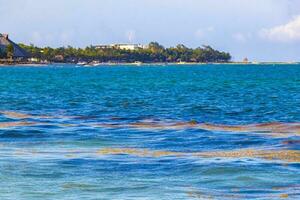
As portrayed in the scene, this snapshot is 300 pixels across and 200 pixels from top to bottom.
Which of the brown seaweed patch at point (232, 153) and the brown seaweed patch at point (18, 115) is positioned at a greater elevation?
the brown seaweed patch at point (232, 153)

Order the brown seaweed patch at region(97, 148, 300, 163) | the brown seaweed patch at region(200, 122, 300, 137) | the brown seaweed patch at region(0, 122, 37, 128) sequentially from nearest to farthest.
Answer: the brown seaweed patch at region(97, 148, 300, 163) → the brown seaweed patch at region(200, 122, 300, 137) → the brown seaweed patch at region(0, 122, 37, 128)

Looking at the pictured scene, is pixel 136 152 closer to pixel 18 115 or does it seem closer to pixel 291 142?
pixel 291 142

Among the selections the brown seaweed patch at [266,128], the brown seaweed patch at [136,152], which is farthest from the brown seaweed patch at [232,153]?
the brown seaweed patch at [266,128]

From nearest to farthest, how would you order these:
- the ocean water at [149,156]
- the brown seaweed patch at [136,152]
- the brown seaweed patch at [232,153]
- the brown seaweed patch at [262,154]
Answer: the ocean water at [149,156] → the brown seaweed patch at [262,154] → the brown seaweed patch at [232,153] → the brown seaweed patch at [136,152]

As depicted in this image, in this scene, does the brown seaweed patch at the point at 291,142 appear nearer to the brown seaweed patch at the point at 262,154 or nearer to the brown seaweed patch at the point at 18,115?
the brown seaweed patch at the point at 262,154

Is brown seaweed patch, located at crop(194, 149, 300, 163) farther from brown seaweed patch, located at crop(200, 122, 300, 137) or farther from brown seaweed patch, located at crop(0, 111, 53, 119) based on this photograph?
brown seaweed patch, located at crop(0, 111, 53, 119)

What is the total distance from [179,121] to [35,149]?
1229cm

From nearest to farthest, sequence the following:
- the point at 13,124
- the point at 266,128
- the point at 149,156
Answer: the point at 149,156
the point at 266,128
the point at 13,124

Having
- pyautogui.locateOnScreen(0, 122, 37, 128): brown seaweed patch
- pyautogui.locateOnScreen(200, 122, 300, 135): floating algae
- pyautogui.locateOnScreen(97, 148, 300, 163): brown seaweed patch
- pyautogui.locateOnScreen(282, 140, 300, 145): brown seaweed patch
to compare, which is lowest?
pyautogui.locateOnScreen(0, 122, 37, 128): brown seaweed patch

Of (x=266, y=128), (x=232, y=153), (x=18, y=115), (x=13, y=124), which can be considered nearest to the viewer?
(x=232, y=153)

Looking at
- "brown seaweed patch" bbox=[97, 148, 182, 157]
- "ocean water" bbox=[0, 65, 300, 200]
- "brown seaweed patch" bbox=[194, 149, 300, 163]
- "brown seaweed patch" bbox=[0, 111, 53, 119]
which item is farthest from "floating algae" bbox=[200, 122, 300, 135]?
"brown seaweed patch" bbox=[0, 111, 53, 119]

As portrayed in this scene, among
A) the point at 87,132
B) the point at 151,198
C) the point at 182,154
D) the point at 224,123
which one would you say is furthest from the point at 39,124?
the point at 151,198

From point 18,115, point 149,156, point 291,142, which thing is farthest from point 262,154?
point 18,115

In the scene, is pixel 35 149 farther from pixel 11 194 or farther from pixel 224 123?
pixel 224 123
